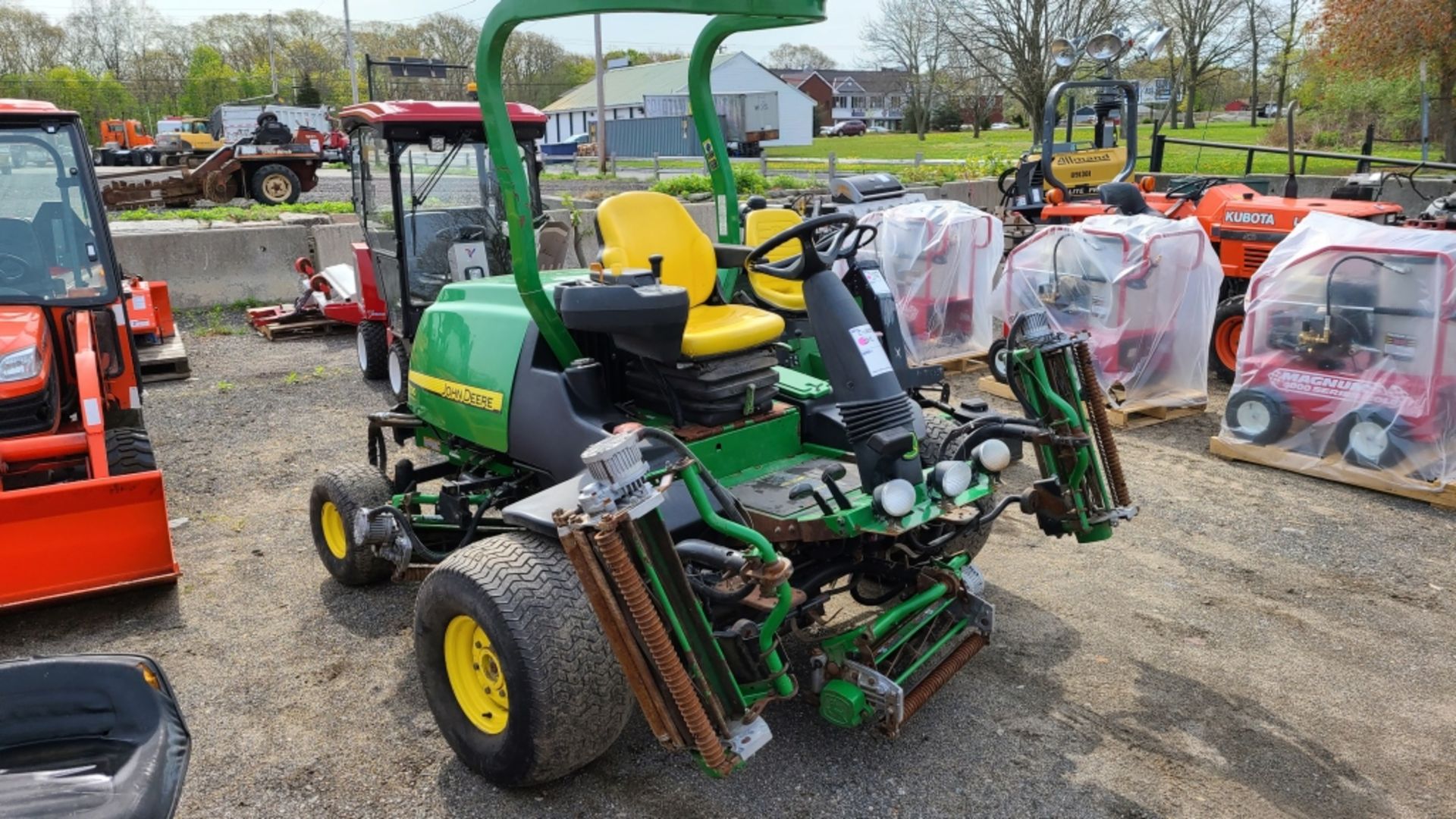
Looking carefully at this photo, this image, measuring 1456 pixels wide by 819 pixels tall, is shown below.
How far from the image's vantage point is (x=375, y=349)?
827 cm

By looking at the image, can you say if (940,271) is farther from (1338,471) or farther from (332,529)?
(332,529)

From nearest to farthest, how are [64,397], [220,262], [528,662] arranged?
[528,662] → [64,397] → [220,262]

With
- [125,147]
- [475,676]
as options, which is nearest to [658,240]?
[475,676]

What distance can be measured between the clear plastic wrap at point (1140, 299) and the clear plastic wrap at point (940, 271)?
0.81 metres

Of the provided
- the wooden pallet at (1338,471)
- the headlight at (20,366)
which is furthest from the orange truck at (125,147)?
the wooden pallet at (1338,471)

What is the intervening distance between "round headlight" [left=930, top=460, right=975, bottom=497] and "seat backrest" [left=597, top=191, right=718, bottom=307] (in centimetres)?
122

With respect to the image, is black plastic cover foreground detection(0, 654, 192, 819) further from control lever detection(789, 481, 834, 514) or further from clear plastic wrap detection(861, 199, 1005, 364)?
clear plastic wrap detection(861, 199, 1005, 364)

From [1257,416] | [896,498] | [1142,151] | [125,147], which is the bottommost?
[1257,416]

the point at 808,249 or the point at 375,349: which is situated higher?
the point at 808,249

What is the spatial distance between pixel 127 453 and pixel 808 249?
3.10 metres

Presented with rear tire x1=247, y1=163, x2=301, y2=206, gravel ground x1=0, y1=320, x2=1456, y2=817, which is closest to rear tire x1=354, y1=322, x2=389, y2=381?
gravel ground x1=0, y1=320, x2=1456, y2=817

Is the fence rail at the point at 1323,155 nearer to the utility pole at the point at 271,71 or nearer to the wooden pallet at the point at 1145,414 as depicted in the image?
the wooden pallet at the point at 1145,414

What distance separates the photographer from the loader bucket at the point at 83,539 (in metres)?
4.04

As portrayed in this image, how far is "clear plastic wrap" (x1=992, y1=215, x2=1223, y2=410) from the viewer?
681 cm
